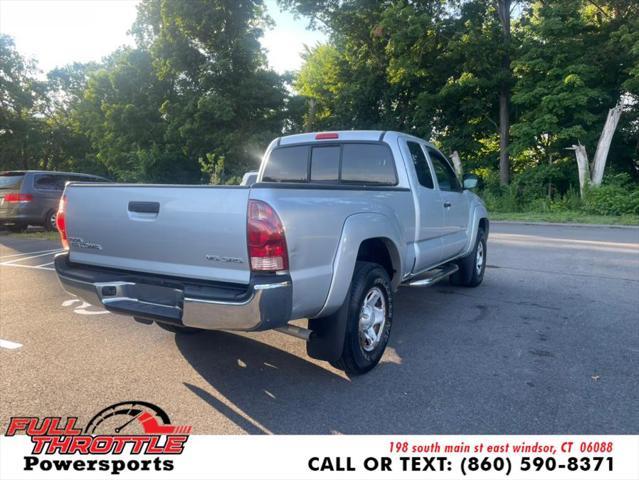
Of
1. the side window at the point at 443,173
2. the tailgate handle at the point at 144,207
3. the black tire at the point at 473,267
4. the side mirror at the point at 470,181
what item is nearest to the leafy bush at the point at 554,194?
the black tire at the point at 473,267

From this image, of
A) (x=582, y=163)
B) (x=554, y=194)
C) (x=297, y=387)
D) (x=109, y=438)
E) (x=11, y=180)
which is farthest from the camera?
(x=554, y=194)

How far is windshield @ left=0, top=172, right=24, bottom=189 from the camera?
12.3 meters

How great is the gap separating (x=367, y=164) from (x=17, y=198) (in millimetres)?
11662

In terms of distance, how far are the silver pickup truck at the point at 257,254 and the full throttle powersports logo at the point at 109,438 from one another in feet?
2.11

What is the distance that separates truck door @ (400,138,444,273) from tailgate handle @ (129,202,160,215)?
97.1 inches

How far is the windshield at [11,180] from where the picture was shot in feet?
40.4

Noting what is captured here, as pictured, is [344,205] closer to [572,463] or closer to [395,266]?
[395,266]

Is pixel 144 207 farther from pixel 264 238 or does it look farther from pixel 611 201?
pixel 611 201

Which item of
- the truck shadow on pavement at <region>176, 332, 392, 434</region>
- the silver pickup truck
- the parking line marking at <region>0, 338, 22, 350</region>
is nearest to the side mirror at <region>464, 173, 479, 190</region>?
the silver pickup truck

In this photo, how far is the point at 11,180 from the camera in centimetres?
1241

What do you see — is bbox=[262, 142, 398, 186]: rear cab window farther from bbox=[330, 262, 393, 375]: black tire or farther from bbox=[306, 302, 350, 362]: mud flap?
bbox=[306, 302, 350, 362]: mud flap

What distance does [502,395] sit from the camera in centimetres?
315

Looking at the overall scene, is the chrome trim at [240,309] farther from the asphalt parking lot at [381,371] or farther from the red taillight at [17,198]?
the red taillight at [17,198]

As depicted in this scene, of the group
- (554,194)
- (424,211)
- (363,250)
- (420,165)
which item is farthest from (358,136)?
(554,194)
